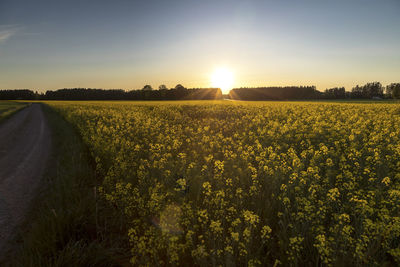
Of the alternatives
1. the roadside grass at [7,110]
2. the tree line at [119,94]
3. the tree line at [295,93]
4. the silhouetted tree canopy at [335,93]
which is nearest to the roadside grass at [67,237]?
the roadside grass at [7,110]

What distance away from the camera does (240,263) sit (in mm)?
2848

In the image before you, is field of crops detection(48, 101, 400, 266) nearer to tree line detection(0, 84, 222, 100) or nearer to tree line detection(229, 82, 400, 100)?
tree line detection(0, 84, 222, 100)

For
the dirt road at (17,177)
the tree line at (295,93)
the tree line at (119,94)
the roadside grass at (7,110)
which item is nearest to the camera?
the dirt road at (17,177)

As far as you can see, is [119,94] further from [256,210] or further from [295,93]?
[256,210]

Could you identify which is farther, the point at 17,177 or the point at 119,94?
the point at 119,94

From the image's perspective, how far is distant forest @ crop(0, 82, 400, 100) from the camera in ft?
308

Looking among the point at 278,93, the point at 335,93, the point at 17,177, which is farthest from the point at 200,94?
the point at 17,177

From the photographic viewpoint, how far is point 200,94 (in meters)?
92.7

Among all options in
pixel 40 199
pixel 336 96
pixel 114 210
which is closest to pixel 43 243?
pixel 114 210

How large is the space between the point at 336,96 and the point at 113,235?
400 feet

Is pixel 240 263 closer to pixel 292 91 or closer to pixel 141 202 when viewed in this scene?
pixel 141 202

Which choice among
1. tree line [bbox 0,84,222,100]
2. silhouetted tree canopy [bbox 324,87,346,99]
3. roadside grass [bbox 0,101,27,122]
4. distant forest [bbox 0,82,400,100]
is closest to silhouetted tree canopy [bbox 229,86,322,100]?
distant forest [bbox 0,82,400,100]

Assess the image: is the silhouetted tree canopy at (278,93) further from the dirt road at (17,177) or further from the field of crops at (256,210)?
the dirt road at (17,177)

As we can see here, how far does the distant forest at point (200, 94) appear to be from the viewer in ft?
308
